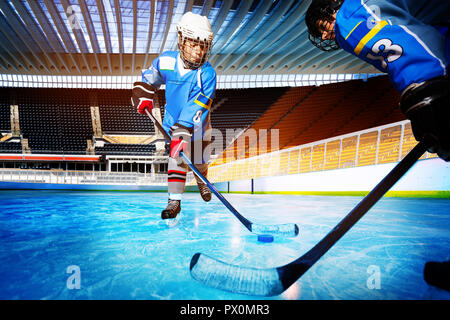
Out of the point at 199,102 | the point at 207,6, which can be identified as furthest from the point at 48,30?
the point at 199,102

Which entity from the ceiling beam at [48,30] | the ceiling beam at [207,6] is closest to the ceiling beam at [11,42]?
the ceiling beam at [48,30]

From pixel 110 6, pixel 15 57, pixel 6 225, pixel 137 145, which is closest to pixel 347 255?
pixel 6 225

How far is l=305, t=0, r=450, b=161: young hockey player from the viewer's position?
73cm

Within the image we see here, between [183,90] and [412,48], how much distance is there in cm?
159

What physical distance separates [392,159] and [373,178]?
45 centimetres

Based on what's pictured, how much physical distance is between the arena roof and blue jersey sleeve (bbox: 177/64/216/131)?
679 centimetres

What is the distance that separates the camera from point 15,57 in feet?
35.0

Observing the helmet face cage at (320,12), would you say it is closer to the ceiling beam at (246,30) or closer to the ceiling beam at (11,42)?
the ceiling beam at (246,30)

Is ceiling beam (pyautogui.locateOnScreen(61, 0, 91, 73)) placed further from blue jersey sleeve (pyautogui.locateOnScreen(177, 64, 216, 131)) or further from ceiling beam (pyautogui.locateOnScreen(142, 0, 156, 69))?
blue jersey sleeve (pyautogui.locateOnScreen(177, 64, 216, 131))

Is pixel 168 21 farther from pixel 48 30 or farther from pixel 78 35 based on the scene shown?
pixel 48 30

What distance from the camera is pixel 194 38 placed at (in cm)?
175

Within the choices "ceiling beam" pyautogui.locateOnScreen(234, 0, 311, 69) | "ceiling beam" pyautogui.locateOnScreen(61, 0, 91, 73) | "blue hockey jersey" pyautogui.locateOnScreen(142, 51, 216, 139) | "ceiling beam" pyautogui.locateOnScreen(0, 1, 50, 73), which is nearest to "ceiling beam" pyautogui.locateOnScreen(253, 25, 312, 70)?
"ceiling beam" pyautogui.locateOnScreen(234, 0, 311, 69)

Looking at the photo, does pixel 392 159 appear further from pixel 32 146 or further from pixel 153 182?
pixel 32 146

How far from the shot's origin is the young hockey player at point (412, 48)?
73cm
